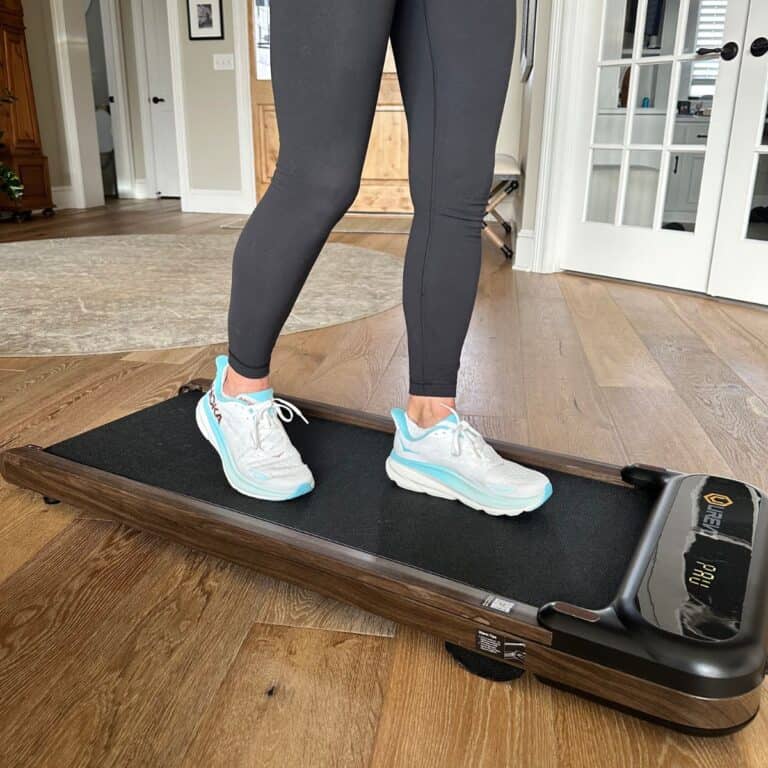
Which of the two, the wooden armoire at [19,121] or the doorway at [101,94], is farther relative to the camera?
the doorway at [101,94]

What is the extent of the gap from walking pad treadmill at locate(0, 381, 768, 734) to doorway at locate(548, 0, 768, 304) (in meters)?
2.00

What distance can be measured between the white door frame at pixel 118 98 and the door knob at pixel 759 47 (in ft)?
21.5

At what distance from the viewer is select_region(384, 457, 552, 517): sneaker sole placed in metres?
0.95

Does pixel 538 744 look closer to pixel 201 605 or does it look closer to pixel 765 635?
pixel 765 635

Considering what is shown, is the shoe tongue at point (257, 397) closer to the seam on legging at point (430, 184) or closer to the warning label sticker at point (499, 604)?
the seam on legging at point (430, 184)

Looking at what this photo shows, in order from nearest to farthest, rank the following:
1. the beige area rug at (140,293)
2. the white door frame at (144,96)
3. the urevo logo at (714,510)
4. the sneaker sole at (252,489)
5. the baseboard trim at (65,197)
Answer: the urevo logo at (714,510), the sneaker sole at (252,489), the beige area rug at (140,293), the baseboard trim at (65,197), the white door frame at (144,96)

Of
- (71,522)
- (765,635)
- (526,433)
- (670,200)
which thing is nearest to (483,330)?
(526,433)

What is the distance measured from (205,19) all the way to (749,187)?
438cm

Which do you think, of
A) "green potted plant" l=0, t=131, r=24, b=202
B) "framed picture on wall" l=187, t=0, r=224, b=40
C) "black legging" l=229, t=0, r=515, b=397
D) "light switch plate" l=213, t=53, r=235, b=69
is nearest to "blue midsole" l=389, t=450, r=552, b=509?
"black legging" l=229, t=0, r=515, b=397

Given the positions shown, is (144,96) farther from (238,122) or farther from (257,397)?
(257,397)

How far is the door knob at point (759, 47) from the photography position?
98.2 inches

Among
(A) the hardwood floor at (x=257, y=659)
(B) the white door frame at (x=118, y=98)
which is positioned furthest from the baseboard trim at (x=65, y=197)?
(A) the hardwood floor at (x=257, y=659)

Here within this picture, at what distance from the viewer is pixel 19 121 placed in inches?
215

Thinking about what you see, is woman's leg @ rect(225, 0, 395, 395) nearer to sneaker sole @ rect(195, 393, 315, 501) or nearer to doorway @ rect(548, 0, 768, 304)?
sneaker sole @ rect(195, 393, 315, 501)
